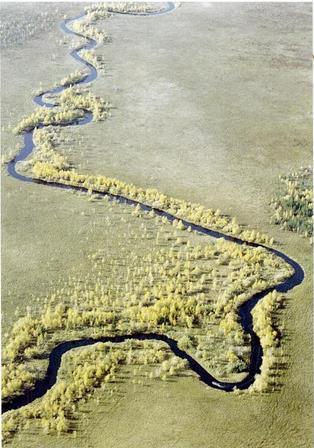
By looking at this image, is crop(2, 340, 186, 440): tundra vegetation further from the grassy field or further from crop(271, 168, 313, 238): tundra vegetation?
crop(271, 168, 313, 238): tundra vegetation

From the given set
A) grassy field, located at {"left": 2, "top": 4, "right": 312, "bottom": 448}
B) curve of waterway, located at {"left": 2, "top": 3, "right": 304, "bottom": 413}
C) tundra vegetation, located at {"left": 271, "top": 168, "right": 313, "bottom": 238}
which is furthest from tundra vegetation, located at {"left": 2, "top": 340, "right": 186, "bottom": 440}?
tundra vegetation, located at {"left": 271, "top": 168, "right": 313, "bottom": 238}

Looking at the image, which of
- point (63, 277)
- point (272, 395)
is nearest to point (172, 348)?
point (272, 395)

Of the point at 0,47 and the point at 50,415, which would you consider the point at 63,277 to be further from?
A: the point at 0,47

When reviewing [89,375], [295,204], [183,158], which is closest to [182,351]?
[89,375]

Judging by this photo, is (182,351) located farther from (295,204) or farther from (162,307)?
(295,204)

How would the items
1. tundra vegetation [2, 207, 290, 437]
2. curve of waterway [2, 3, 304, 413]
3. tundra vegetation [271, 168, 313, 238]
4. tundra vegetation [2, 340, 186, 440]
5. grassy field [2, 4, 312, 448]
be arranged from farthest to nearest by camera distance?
tundra vegetation [271, 168, 313, 238]
tundra vegetation [2, 207, 290, 437]
curve of waterway [2, 3, 304, 413]
grassy field [2, 4, 312, 448]
tundra vegetation [2, 340, 186, 440]

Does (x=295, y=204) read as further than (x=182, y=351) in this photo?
Yes
